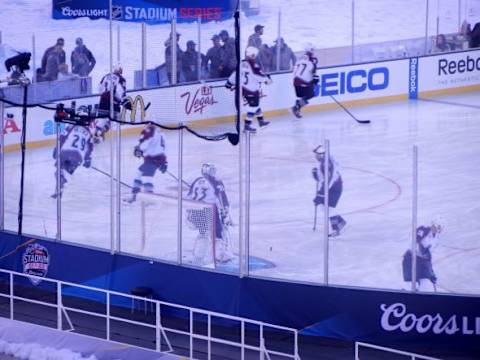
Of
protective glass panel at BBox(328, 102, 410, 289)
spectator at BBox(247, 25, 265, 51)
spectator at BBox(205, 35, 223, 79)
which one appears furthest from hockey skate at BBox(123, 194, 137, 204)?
spectator at BBox(247, 25, 265, 51)

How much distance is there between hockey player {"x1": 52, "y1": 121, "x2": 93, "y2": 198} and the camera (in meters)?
11.7

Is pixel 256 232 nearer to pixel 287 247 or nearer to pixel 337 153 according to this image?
pixel 287 247

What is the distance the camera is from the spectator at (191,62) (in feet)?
48.4

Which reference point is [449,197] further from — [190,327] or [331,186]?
[190,327]

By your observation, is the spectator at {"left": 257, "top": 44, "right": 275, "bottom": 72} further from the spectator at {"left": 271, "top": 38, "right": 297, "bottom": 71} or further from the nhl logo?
the nhl logo

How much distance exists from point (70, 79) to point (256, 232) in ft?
16.1

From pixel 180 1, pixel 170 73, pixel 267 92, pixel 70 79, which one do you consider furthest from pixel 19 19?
pixel 170 73

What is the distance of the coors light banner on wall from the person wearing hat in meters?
0.90

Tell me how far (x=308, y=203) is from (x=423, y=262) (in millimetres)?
3936

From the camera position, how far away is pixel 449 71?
68.9ft

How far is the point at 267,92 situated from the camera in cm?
1975

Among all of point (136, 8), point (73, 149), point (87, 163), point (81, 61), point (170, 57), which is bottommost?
point (87, 163)

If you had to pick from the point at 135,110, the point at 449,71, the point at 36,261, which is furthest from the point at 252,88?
the point at 36,261

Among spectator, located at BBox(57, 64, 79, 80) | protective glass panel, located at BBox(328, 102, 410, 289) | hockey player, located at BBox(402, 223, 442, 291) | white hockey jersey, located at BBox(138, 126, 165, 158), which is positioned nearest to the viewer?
hockey player, located at BBox(402, 223, 442, 291)
